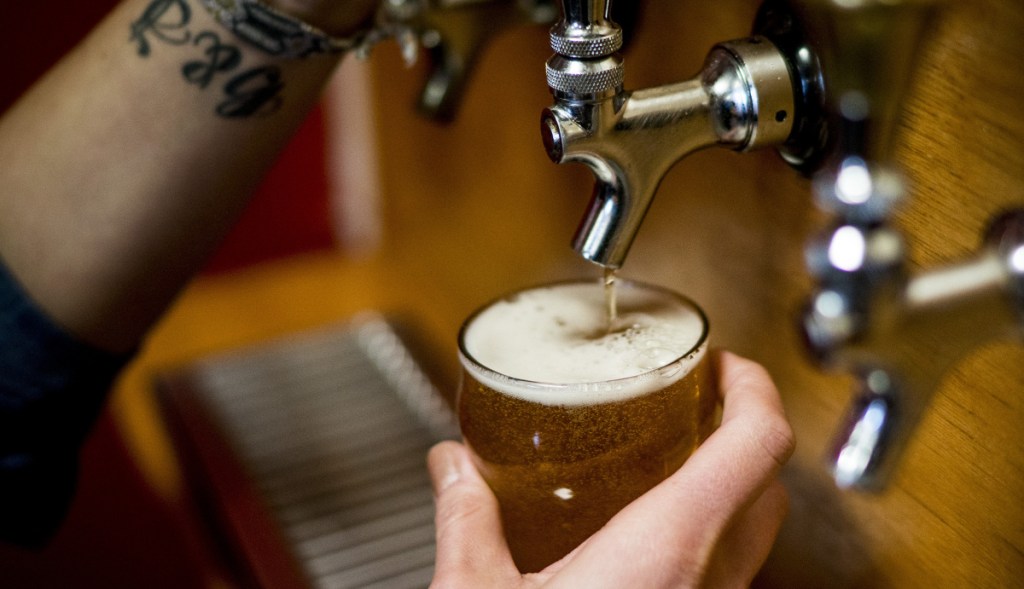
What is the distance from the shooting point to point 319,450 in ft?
4.11

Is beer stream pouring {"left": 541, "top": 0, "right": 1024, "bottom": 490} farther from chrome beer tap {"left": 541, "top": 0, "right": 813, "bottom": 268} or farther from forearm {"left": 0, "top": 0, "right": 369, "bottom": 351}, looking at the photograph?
forearm {"left": 0, "top": 0, "right": 369, "bottom": 351}

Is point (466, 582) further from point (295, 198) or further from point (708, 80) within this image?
point (295, 198)

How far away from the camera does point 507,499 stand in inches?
27.6

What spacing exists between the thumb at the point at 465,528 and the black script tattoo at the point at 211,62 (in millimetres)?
404

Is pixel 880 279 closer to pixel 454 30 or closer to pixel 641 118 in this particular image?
pixel 641 118

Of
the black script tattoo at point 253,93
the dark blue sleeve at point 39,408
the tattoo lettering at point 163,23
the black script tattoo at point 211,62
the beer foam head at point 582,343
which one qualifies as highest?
the tattoo lettering at point 163,23

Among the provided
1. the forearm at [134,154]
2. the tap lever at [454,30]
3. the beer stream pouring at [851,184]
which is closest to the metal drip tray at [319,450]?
the forearm at [134,154]

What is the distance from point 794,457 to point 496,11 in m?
0.53

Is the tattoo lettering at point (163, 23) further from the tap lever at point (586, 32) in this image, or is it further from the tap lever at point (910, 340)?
the tap lever at point (910, 340)

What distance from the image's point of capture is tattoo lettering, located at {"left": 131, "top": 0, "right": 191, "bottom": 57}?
847 millimetres

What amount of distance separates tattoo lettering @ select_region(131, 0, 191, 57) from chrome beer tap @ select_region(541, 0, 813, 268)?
1.36ft

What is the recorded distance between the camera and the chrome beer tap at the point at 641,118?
0.59m

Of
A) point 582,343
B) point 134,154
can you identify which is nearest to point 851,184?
point 582,343

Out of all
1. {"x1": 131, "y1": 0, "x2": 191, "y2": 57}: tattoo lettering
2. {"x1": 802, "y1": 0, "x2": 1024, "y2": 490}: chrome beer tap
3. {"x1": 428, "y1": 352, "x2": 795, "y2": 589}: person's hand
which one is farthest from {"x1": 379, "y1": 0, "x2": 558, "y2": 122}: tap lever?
{"x1": 802, "y1": 0, "x2": 1024, "y2": 490}: chrome beer tap
